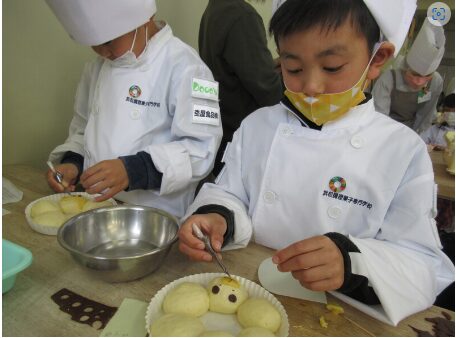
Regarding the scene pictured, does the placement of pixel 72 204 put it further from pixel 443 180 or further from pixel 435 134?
pixel 435 134

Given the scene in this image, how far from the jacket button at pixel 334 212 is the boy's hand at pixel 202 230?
0.25 metres

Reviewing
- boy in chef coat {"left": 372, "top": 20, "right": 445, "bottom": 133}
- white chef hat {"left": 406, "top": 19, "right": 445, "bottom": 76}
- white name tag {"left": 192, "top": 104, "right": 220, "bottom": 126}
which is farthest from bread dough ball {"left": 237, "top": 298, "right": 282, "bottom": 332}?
boy in chef coat {"left": 372, "top": 20, "right": 445, "bottom": 133}

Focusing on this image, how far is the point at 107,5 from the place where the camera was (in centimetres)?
94

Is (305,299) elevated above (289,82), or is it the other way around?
(289,82)

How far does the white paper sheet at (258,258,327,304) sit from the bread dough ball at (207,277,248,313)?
79 millimetres

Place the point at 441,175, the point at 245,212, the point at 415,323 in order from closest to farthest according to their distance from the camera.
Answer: the point at 415,323, the point at 245,212, the point at 441,175

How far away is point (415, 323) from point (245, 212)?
16.9 inches

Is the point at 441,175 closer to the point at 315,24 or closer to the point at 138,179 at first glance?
the point at 315,24

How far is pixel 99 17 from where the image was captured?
0.94m

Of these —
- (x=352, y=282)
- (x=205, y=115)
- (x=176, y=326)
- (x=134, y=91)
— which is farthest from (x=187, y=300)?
(x=134, y=91)

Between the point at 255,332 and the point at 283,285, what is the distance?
18 cm

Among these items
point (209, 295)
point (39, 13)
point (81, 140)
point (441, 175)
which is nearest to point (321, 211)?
point (209, 295)

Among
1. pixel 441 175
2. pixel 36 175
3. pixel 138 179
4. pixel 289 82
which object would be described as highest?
pixel 289 82

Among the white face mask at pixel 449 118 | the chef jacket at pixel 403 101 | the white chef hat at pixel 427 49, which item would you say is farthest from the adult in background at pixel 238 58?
the white face mask at pixel 449 118
